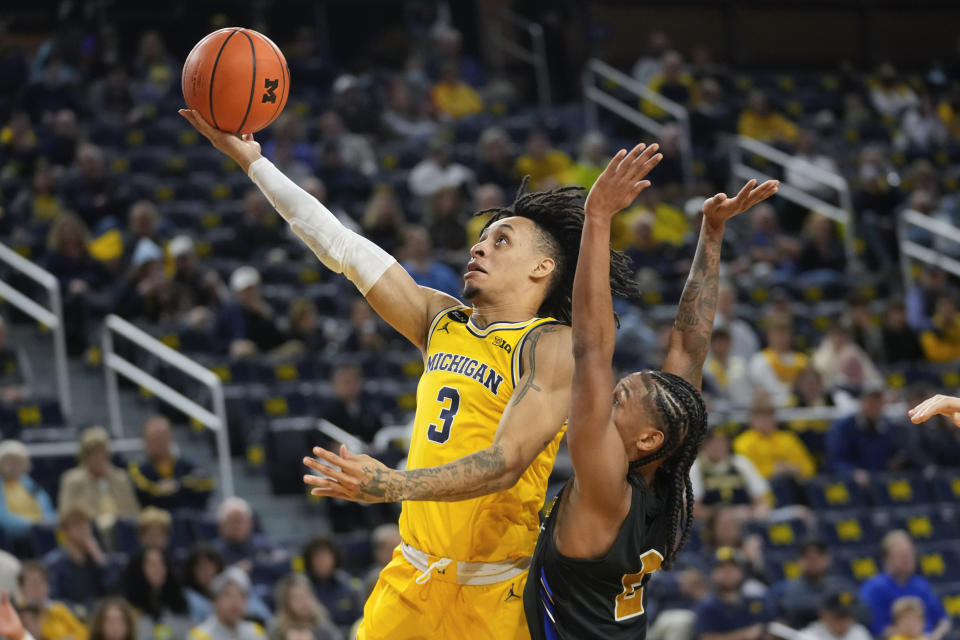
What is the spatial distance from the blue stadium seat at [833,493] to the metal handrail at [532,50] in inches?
292

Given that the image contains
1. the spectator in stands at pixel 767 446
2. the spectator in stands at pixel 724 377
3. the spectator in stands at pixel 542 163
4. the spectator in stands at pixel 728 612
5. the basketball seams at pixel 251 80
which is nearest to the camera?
the basketball seams at pixel 251 80

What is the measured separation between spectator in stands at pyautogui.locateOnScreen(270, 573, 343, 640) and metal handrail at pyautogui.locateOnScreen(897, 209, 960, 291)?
27.0 feet

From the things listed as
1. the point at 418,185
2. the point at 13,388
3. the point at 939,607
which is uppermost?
the point at 418,185

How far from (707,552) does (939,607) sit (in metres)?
1.59

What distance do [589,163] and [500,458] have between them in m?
9.91

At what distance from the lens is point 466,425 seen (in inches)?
170

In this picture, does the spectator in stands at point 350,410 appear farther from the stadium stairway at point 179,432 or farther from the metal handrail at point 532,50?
the metal handrail at point 532,50

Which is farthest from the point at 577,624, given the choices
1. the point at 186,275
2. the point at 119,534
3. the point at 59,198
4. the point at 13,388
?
the point at 59,198

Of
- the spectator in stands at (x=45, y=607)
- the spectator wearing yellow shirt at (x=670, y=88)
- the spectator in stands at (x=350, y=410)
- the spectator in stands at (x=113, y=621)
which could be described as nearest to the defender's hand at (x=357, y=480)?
the spectator in stands at (x=113, y=621)

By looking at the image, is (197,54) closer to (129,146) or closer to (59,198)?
(59,198)

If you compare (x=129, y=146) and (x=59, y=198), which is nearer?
(x=59, y=198)

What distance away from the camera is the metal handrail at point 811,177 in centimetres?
1470

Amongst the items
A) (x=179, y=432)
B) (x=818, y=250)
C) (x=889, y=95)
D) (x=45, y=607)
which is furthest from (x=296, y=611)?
(x=889, y=95)

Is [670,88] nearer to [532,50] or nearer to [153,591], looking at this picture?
[532,50]
